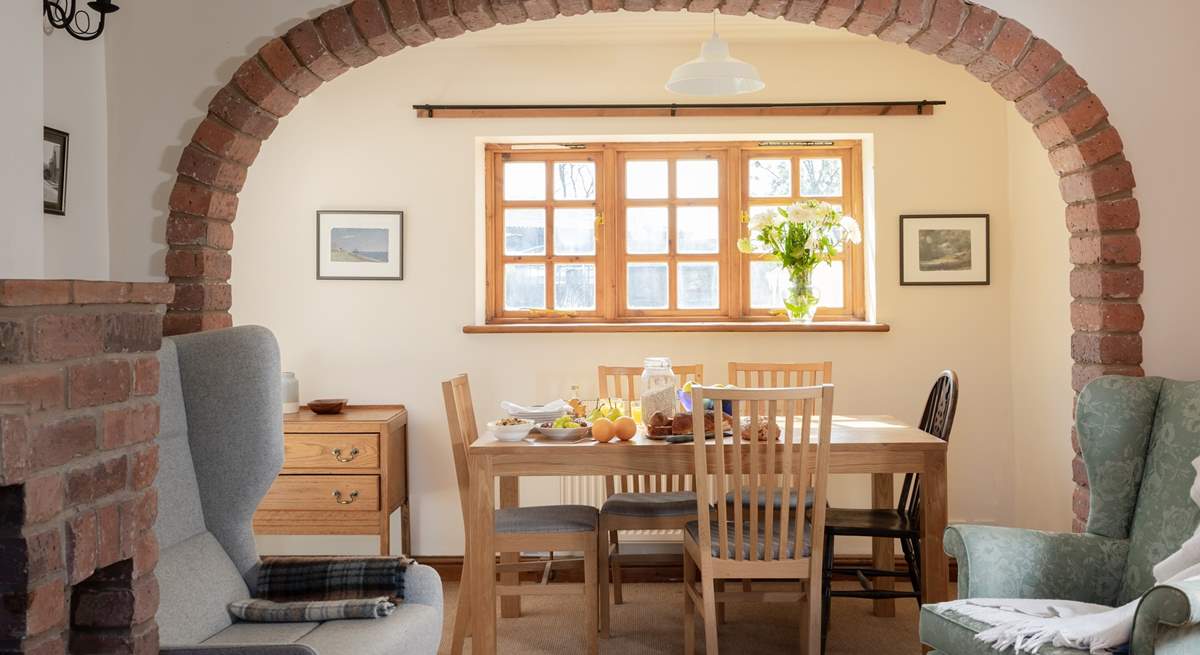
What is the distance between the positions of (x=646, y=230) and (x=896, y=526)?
1.98 meters

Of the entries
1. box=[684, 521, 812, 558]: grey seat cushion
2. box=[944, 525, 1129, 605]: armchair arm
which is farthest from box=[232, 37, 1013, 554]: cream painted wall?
box=[944, 525, 1129, 605]: armchair arm

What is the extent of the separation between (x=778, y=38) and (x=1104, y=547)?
2.76 meters

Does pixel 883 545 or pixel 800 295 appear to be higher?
pixel 800 295

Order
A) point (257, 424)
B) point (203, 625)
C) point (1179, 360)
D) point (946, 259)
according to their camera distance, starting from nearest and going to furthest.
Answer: point (203, 625) → point (257, 424) → point (1179, 360) → point (946, 259)

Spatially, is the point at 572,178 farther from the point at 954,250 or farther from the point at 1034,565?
the point at 1034,565

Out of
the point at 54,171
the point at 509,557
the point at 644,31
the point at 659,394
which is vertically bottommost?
the point at 509,557

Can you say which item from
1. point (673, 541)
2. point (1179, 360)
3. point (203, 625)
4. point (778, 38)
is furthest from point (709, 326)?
point (203, 625)

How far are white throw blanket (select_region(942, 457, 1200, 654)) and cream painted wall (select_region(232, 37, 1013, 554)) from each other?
2.11 metres

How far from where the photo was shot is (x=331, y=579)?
7.96 ft

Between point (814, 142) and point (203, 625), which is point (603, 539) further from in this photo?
point (814, 142)

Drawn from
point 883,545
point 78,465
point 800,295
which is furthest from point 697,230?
point 78,465

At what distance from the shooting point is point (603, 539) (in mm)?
3664

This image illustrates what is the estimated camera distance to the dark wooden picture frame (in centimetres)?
262

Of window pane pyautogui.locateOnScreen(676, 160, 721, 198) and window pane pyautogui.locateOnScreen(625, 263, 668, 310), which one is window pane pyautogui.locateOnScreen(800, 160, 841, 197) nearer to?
window pane pyautogui.locateOnScreen(676, 160, 721, 198)
